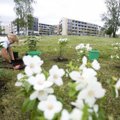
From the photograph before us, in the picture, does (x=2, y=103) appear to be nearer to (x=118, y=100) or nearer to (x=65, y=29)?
(x=118, y=100)

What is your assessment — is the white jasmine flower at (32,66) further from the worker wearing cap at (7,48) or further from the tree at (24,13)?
the tree at (24,13)

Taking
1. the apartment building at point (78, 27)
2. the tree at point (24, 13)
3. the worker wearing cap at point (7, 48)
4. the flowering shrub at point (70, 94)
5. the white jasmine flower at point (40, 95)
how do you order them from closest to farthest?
the flowering shrub at point (70, 94) → the white jasmine flower at point (40, 95) → the worker wearing cap at point (7, 48) → the tree at point (24, 13) → the apartment building at point (78, 27)

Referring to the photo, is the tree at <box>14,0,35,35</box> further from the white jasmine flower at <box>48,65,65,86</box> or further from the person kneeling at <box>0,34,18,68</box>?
the white jasmine flower at <box>48,65,65,86</box>

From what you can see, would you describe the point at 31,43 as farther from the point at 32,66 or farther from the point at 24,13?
the point at 24,13

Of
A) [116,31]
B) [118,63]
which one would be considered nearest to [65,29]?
[116,31]

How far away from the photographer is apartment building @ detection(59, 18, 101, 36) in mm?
99000

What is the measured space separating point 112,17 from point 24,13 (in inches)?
445

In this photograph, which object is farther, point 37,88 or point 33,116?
point 33,116

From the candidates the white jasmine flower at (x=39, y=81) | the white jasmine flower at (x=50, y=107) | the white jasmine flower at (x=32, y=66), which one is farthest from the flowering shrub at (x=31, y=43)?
the white jasmine flower at (x=50, y=107)

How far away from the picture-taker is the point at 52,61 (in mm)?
6988

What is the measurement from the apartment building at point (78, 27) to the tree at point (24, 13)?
59.8 metres

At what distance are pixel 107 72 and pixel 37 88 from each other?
4.50 metres

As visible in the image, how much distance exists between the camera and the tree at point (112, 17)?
3728cm

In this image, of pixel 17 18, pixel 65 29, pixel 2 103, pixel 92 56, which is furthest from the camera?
pixel 65 29
